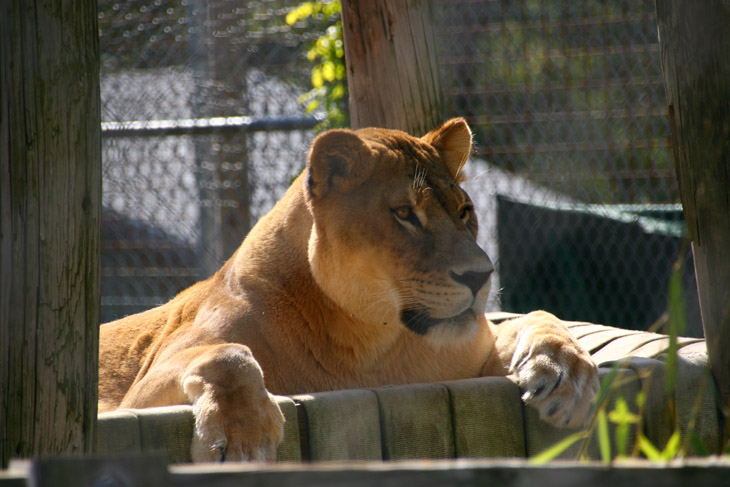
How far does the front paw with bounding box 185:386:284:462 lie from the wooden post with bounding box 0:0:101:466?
0.29 metres

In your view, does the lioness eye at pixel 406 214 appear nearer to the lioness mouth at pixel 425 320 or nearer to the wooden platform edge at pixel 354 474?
the lioness mouth at pixel 425 320

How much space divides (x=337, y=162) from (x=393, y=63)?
0.77 metres

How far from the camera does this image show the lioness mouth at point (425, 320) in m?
2.16

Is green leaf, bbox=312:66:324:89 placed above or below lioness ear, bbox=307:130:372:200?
above

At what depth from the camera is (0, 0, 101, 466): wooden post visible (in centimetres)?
137

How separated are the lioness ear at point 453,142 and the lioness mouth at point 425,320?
1.87ft

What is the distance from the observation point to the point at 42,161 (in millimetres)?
1389

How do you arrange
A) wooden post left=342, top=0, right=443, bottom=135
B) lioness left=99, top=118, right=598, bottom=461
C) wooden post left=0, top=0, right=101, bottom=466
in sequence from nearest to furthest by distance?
1. wooden post left=0, top=0, right=101, bottom=466
2. lioness left=99, top=118, right=598, bottom=461
3. wooden post left=342, top=0, right=443, bottom=135

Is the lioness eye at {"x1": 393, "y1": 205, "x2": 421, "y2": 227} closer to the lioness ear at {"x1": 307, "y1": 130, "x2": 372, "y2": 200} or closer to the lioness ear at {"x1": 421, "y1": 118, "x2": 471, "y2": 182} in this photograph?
the lioness ear at {"x1": 307, "y1": 130, "x2": 372, "y2": 200}

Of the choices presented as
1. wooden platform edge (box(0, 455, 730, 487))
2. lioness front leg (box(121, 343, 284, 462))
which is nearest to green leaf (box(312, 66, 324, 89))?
lioness front leg (box(121, 343, 284, 462))

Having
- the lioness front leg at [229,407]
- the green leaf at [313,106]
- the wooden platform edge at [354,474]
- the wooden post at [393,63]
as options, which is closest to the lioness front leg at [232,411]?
the lioness front leg at [229,407]

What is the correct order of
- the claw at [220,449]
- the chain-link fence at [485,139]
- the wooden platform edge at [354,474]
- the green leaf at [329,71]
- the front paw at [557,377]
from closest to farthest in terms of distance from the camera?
the wooden platform edge at [354,474]
the claw at [220,449]
the front paw at [557,377]
the chain-link fence at [485,139]
the green leaf at [329,71]

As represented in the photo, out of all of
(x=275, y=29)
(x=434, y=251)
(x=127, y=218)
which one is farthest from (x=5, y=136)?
(x=275, y=29)

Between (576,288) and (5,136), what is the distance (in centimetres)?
378
